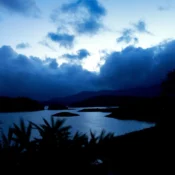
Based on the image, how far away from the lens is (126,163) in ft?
27.2

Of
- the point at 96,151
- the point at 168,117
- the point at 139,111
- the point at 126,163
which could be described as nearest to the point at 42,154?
the point at 96,151

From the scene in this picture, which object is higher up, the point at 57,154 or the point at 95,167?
the point at 57,154

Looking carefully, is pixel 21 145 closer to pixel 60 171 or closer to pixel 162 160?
pixel 60 171

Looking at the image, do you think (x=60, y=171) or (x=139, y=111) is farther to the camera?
(x=139, y=111)

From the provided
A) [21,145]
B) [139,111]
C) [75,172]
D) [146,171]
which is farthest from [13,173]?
[139,111]

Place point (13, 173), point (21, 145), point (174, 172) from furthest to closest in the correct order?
point (174, 172) → point (21, 145) → point (13, 173)

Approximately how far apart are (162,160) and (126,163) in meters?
1.41

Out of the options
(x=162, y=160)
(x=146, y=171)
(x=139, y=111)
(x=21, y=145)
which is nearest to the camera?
(x=21, y=145)

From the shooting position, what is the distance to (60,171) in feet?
8.70

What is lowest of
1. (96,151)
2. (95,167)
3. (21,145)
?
(95,167)

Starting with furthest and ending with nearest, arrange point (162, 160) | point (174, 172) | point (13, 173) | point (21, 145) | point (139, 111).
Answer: point (139, 111) < point (162, 160) < point (174, 172) < point (21, 145) < point (13, 173)

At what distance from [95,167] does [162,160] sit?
5968 millimetres

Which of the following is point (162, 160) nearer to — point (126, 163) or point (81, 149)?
point (126, 163)

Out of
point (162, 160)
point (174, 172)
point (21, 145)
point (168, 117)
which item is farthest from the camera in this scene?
Answer: point (168, 117)
